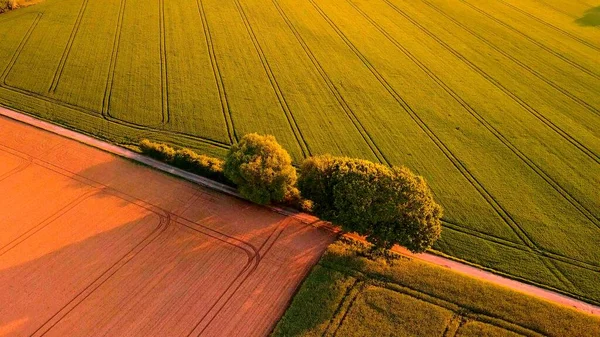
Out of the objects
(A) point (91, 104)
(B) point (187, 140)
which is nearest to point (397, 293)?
(B) point (187, 140)

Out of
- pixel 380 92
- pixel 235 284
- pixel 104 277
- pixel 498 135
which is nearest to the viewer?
pixel 235 284

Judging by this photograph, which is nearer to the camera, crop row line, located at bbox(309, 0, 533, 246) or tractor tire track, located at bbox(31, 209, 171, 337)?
tractor tire track, located at bbox(31, 209, 171, 337)

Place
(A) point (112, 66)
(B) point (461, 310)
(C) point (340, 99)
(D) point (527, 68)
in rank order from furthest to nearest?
(D) point (527, 68), (A) point (112, 66), (C) point (340, 99), (B) point (461, 310)

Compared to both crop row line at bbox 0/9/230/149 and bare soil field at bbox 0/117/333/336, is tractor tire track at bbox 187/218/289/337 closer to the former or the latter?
bare soil field at bbox 0/117/333/336

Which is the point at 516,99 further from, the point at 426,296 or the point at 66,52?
the point at 66,52

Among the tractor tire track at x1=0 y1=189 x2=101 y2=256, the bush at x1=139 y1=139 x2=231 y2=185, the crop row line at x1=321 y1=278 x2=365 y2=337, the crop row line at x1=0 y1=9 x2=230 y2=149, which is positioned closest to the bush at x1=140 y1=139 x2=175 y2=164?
the bush at x1=139 y1=139 x2=231 y2=185

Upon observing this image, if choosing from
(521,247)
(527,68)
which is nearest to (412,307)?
(521,247)
